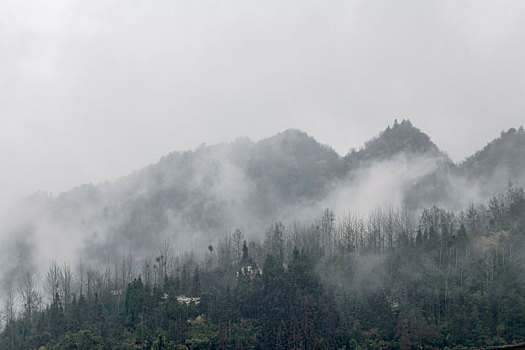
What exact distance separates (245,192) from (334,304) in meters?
46.2

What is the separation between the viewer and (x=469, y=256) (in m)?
39.8

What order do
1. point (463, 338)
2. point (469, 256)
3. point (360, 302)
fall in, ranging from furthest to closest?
point (469, 256), point (360, 302), point (463, 338)

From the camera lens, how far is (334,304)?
36250 millimetres

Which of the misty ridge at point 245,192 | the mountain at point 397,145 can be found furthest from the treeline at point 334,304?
the mountain at point 397,145

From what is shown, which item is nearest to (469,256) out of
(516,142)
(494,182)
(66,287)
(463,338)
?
(463,338)

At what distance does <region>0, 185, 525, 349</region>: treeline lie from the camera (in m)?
33.1

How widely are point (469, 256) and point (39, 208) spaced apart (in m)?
64.8

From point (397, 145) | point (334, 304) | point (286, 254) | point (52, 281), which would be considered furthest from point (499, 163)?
point (52, 281)

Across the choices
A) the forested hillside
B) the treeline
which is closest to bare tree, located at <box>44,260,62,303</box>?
the forested hillside

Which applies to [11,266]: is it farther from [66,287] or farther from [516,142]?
[516,142]

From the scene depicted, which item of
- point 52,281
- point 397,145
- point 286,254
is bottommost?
point 52,281

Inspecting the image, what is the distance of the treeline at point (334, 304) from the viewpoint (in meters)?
33.1

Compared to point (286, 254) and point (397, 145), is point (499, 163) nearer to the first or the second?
point (397, 145)

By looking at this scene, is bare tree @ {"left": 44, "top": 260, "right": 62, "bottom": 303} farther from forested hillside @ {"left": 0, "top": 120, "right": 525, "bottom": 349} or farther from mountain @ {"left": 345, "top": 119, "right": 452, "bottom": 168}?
mountain @ {"left": 345, "top": 119, "right": 452, "bottom": 168}
